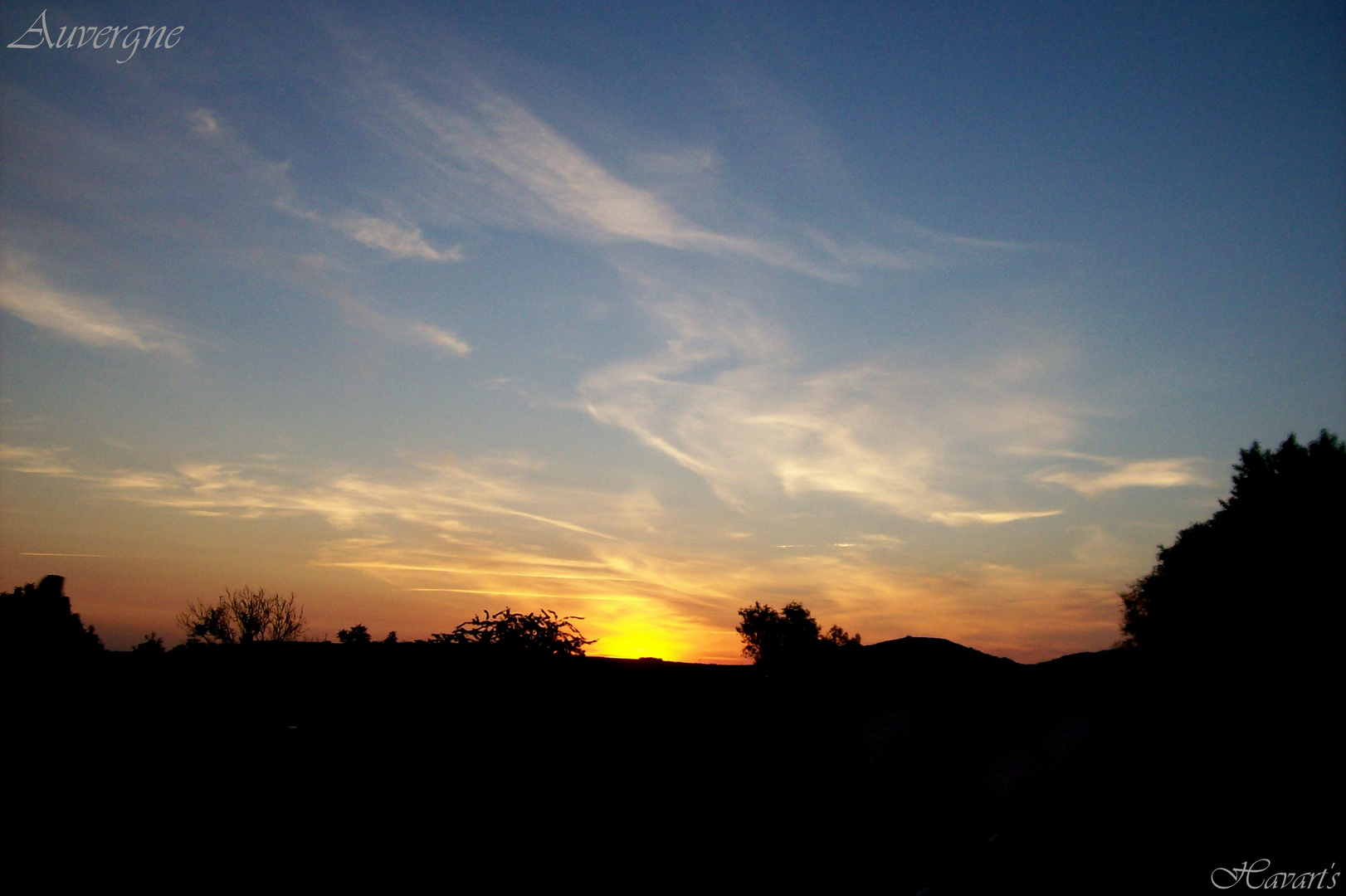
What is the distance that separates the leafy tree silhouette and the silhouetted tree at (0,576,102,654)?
1763 inches

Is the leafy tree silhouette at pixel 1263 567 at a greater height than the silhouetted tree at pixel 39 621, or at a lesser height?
greater

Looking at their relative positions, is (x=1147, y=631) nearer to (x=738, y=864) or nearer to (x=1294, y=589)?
(x=1294, y=589)

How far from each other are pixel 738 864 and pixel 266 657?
8.79 metres

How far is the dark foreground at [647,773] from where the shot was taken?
6.73 m

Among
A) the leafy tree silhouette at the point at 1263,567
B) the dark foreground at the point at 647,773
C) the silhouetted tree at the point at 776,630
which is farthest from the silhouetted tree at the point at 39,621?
the silhouetted tree at the point at 776,630

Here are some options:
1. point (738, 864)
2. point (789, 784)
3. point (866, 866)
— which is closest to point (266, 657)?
point (738, 864)

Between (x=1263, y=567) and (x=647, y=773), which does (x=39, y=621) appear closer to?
(x=647, y=773)

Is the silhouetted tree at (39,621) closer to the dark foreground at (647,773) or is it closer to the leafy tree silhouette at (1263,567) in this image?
the dark foreground at (647,773)

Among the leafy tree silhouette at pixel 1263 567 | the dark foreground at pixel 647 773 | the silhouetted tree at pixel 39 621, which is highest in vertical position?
the leafy tree silhouette at pixel 1263 567

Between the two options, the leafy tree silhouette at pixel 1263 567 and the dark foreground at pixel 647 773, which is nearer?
the dark foreground at pixel 647 773

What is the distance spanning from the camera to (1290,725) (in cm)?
3050

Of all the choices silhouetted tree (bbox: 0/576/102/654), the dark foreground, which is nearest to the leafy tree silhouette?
the dark foreground

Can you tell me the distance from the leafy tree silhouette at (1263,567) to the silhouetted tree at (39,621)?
4478 centimetres

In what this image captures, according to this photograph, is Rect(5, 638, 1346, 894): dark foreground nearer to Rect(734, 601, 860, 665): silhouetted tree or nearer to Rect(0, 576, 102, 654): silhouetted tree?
Rect(0, 576, 102, 654): silhouetted tree
